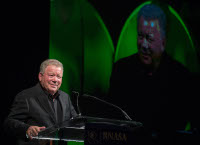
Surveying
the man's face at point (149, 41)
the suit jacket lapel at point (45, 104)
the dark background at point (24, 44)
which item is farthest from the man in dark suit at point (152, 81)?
the suit jacket lapel at point (45, 104)

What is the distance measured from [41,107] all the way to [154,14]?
9.02ft

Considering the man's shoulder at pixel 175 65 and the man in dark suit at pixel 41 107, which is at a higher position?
the man's shoulder at pixel 175 65

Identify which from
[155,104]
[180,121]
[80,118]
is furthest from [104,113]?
[80,118]

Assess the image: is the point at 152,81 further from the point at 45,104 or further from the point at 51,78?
the point at 45,104

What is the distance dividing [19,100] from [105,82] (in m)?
1.80

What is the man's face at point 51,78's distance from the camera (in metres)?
3.23

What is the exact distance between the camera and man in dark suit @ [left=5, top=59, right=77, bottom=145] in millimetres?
2885

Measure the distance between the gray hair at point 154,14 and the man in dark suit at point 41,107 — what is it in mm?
2222

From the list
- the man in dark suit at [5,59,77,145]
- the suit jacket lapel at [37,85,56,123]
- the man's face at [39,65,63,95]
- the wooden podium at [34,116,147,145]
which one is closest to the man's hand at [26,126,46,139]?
the man in dark suit at [5,59,77,145]

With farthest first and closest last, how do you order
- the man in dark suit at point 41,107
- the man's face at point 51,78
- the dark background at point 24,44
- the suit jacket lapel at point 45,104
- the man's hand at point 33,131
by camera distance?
1. the dark background at point 24,44
2. the man's face at point 51,78
3. the suit jacket lapel at point 45,104
4. the man in dark suit at point 41,107
5. the man's hand at point 33,131

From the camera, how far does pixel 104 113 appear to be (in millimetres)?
4594

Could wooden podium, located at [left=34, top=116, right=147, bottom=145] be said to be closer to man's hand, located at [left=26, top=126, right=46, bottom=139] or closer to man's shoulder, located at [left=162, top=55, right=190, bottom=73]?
man's hand, located at [left=26, top=126, right=46, bottom=139]

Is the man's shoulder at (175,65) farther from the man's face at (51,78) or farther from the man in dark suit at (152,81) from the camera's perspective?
the man's face at (51,78)

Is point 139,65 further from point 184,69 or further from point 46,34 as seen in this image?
point 46,34
